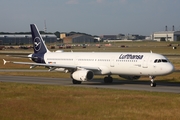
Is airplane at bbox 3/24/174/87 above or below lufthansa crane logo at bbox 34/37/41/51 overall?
below

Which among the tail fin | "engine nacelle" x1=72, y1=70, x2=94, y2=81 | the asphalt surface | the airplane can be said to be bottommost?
the asphalt surface

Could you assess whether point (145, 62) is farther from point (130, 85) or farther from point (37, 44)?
point (37, 44)

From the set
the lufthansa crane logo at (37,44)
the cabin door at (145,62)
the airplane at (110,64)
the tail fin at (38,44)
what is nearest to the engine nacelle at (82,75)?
the airplane at (110,64)

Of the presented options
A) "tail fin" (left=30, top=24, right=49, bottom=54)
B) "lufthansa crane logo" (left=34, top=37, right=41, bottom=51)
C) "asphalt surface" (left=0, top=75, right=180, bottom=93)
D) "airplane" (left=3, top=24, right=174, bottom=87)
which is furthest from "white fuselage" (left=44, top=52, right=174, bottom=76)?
"lufthansa crane logo" (left=34, top=37, right=41, bottom=51)

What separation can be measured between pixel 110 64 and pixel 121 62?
5.05 ft

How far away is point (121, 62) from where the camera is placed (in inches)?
1721

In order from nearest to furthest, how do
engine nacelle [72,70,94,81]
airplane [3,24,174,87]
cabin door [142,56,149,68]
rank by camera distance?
1. airplane [3,24,174,87]
2. cabin door [142,56,149,68]
3. engine nacelle [72,70,94,81]

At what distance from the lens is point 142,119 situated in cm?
2192

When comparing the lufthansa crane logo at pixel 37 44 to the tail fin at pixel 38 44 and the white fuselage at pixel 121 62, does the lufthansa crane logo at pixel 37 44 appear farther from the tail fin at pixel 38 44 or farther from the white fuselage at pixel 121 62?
the white fuselage at pixel 121 62

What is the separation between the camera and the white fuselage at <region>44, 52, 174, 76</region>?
4072cm

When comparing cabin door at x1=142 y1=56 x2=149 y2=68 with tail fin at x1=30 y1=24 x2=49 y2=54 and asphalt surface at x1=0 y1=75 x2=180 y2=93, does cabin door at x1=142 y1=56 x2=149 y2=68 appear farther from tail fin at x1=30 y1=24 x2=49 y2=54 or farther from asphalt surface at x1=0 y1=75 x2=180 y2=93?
tail fin at x1=30 y1=24 x2=49 y2=54

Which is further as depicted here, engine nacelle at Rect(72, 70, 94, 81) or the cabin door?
engine nacelle at Rect(72, 70, 94, 81)

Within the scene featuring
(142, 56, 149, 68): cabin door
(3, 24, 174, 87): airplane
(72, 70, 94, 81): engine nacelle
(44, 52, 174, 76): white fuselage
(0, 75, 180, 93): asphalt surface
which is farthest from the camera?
(72, 70, 94, 81): engine nacelle

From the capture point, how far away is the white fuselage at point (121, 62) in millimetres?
40719
